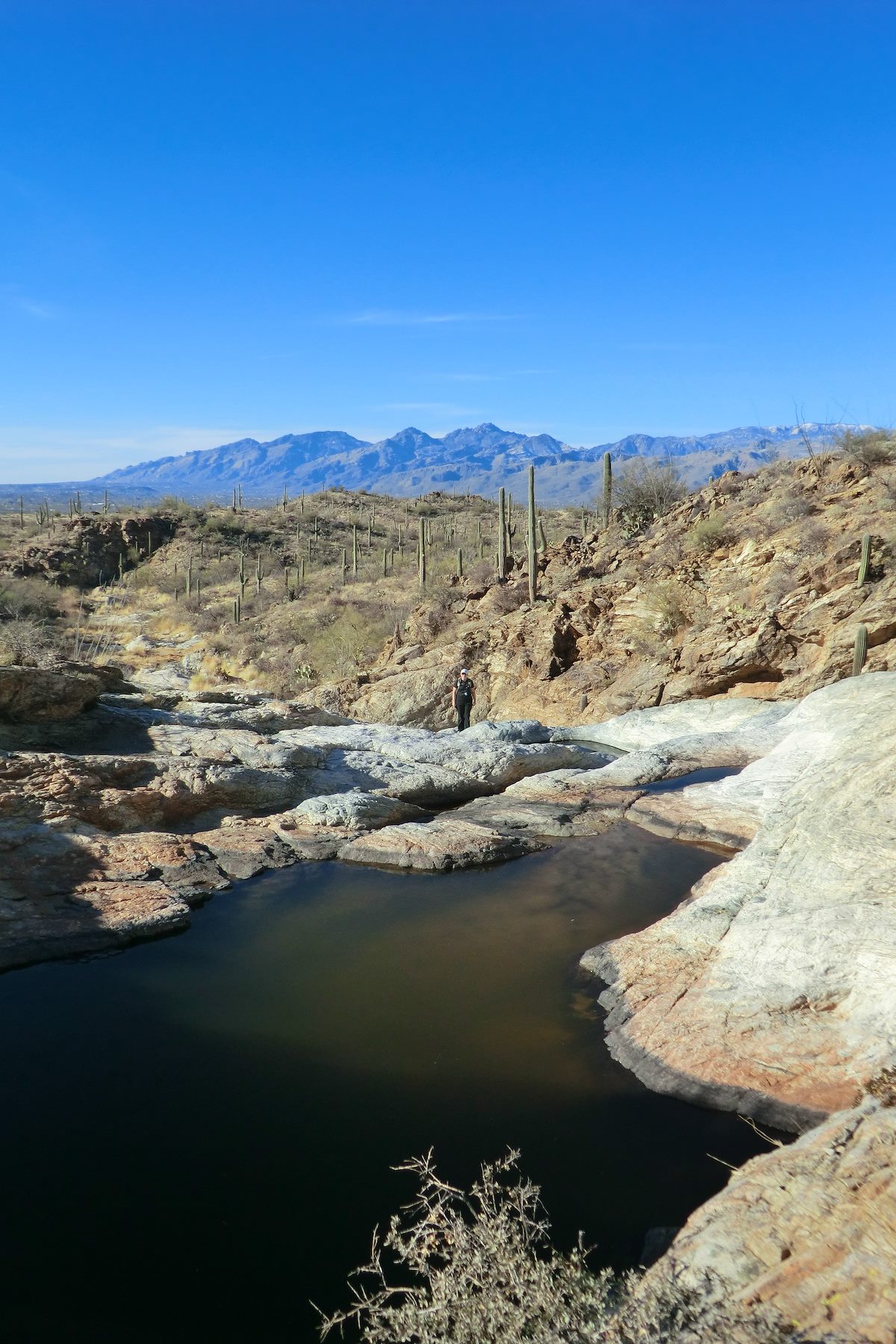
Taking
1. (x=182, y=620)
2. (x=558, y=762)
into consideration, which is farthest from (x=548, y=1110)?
(x=182, y=620)

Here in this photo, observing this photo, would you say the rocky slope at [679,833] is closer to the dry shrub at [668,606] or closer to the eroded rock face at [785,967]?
the eroded rock face at [785,967]

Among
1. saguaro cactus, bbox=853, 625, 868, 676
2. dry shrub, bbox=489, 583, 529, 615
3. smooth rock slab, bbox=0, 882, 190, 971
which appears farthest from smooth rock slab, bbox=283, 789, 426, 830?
dry shrub, bbox=489, 583, 529, 615

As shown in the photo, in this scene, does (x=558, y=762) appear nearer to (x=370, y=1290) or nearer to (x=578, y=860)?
(x=578, y=860)

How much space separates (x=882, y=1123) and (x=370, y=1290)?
2692 millimetres

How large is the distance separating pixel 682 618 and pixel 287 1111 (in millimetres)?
19757

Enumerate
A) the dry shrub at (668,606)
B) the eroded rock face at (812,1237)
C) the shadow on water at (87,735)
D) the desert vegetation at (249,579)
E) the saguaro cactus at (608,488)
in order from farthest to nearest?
the desert vegetation at (249,579) → the saguaro cactus at (608,488) → the dry shrub at (668,606) → the shadow on water at (87,735) → the eroded rock face at (812,1237)

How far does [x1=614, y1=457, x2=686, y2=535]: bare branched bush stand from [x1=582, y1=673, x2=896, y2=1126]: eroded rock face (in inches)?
841

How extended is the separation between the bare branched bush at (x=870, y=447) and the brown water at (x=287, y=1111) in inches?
779

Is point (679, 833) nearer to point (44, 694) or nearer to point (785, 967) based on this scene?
point (785, 967)

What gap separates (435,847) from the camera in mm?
10242

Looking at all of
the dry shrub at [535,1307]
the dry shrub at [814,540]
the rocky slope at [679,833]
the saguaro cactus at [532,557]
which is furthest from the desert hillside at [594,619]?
the dry shrub at [535,1307]

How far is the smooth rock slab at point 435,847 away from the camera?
10109 millimetres

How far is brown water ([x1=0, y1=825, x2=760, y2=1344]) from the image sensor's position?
4379 millimetres

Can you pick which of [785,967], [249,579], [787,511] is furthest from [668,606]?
[249,579]
